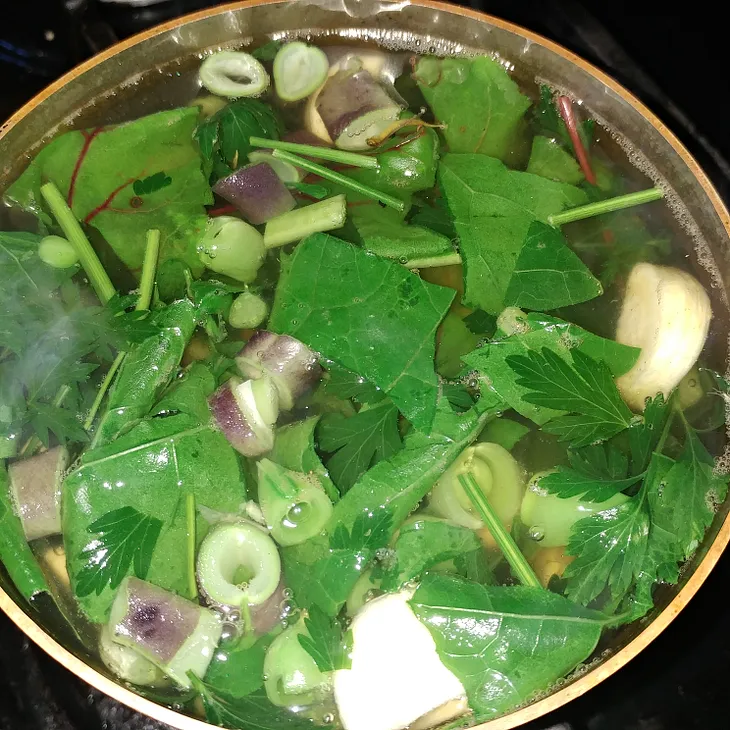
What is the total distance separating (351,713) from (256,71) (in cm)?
111

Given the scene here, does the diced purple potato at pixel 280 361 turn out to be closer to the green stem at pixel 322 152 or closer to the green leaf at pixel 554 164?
the green stem at pixel 322 152

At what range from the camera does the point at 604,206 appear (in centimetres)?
112

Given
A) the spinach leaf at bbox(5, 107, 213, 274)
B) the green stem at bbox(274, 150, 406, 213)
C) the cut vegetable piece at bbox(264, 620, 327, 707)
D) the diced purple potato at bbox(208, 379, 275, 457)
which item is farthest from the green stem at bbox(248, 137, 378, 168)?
the cut vegetable piece at bbox(264, 620, 327, 707)

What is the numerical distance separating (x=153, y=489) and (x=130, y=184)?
1.70ft

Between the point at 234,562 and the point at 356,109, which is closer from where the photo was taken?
the point at 234,562

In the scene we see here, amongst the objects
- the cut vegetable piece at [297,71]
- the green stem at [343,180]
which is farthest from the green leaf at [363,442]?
the cut vegetable piece at [297,71]

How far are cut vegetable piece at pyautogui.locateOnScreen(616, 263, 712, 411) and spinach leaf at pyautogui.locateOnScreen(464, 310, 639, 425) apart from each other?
0.07 meters

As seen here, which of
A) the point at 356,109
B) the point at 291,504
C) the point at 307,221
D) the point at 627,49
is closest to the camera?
the point at 291,504

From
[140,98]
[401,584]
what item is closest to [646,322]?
[401,584]

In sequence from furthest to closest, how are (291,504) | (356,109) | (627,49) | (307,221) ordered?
(627,49)
(356,109)
(307,221)
(291,504)

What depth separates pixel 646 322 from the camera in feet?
3.52

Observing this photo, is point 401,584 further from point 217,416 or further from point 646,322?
point 646,322

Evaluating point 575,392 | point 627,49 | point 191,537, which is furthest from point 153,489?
point 627,49

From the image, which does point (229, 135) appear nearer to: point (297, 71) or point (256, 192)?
point (256, 192)
